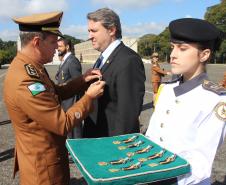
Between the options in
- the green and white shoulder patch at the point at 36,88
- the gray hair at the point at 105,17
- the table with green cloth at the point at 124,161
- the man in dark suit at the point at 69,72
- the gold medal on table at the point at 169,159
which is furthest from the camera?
the man in dark suit at the point at 69,72

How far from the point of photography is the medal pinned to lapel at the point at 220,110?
5.98ft

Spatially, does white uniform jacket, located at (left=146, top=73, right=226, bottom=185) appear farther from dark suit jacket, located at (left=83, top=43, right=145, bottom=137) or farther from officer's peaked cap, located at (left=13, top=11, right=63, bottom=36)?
officer's peaked cap, located at (left=13, top=11, right=63, bottom=36)

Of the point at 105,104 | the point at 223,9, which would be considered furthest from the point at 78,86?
the point at 223,9

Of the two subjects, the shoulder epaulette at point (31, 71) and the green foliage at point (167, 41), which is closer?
the shoulder epaulette at point (31, 71)

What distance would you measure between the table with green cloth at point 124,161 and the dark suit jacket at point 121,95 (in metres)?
0.71

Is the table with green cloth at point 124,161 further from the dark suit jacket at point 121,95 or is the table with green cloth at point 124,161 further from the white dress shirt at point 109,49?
the white dress shirt at point 109,49

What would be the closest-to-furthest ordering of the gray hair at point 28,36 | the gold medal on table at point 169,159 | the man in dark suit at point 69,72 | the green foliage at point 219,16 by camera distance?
the gold medal on table at point 169,159, the gray hair at point 28,36, the man in dark suit at point 69,72, the green foliage at point 219,16

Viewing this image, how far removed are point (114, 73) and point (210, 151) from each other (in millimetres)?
1202

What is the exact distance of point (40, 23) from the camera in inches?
103

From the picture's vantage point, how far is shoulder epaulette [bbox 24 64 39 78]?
247 cm

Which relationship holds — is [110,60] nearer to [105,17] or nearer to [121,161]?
[105,17]

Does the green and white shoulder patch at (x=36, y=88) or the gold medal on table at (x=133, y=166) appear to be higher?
the green and white shoulder patch at (x=36, y=88)

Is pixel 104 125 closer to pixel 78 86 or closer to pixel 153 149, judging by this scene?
pixel 78 86

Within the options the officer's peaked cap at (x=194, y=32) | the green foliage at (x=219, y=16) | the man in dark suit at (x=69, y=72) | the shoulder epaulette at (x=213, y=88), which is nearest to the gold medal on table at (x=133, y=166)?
the shoulder epaulette at (x=213, y=88)
